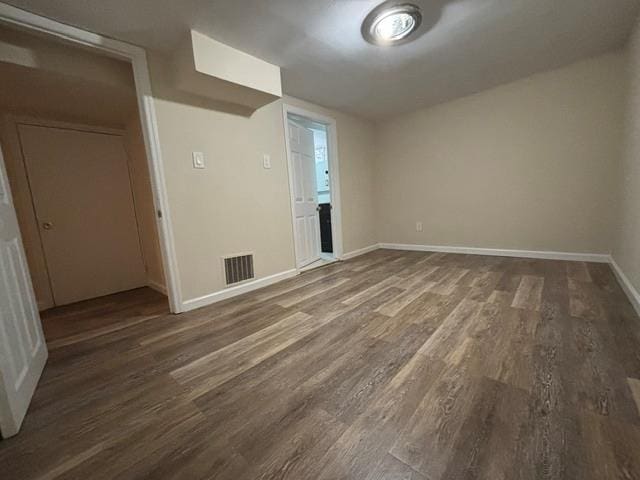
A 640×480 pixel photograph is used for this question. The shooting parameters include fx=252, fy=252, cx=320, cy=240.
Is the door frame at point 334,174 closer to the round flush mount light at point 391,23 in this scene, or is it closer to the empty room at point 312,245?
the empty room at point 312,245

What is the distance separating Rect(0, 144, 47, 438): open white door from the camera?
0.99 metres

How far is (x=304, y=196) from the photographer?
3.39 metres

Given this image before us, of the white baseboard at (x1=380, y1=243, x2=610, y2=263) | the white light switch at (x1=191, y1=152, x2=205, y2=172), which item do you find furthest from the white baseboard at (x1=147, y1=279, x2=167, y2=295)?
the white baseboard at (x1=380, y1=243, x2=610, y2=263)

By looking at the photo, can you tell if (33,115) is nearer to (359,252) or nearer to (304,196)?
(304,196)

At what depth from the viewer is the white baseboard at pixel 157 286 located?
280 centimetres

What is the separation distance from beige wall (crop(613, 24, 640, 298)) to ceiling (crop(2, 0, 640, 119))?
15.9 inches

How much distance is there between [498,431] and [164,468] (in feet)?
3.71

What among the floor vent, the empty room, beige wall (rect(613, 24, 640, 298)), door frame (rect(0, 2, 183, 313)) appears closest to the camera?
the empty room

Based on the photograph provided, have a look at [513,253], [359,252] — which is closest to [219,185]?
[359,252]

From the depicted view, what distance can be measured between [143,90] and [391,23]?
1.86 m

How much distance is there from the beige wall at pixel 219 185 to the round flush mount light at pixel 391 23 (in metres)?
1.25

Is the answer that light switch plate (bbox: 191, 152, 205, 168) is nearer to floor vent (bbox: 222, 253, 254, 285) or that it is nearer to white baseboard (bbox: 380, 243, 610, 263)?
floor vent (bbox: 222, 253, 254, 285)

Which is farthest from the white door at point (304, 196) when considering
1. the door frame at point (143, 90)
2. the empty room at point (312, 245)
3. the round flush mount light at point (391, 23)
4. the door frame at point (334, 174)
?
the round flush mount light at point (391, 23)

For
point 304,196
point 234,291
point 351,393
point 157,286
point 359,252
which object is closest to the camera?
point 351,393
